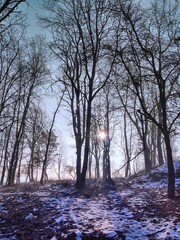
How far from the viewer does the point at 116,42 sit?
11164 millimetres

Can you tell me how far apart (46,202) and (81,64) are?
9.05 meters

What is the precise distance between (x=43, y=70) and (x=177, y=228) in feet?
52.8

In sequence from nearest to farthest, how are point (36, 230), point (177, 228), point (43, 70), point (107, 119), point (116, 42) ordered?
point (177, 228) → point (36, 230) → point (116, 42) → point (43, 70) → point (107, 119)

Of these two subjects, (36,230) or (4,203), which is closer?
(36,230)

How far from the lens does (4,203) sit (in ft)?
29.0

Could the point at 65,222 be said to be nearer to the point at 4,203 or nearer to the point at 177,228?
the point at 177,228

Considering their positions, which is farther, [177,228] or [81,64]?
[81,64]

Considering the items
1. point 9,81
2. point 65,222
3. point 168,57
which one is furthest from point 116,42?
point 65,222

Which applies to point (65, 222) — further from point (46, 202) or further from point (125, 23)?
point (125, 23)

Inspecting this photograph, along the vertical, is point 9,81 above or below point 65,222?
above

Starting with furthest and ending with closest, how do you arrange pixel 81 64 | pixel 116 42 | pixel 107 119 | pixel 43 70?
pixel 107 119 → pixel 43 70 → pixel 81 64 → pixel 116 42

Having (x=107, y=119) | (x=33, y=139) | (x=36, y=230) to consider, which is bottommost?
(x=36, y=230)

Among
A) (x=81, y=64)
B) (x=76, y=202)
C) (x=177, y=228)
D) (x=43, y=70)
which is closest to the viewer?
(x=177, y=228)

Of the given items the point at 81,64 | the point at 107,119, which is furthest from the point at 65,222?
the point at 107,119
